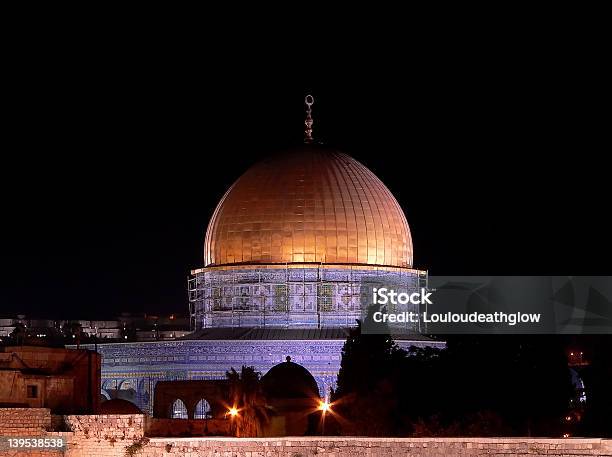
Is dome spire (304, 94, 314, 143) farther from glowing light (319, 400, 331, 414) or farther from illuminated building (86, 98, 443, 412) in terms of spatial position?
glowing light (319, 400, 331, 414)

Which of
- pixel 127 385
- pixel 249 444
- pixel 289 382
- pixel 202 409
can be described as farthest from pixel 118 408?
pixel 249 444

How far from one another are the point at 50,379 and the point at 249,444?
1325 cm

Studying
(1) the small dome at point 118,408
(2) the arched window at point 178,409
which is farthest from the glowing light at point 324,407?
(2) the arched window at point 178,409

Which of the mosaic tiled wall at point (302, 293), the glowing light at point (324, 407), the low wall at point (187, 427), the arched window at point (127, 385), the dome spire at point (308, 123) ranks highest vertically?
the dome spire at point (308, 123)

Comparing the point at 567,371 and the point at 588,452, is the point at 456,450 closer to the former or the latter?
the point at 588,452

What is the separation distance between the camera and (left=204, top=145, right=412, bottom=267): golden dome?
2584 inches

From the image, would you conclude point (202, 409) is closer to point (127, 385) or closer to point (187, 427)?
point (127, 385)

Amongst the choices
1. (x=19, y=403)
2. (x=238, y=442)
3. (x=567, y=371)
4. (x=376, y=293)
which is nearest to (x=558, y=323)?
(x=567, y=371)

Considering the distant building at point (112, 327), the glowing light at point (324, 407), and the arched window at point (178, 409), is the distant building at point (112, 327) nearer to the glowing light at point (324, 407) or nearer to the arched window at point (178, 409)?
the arched window at point (178, 409)

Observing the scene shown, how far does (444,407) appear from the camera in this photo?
48562 mm

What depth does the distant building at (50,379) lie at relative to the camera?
150ft

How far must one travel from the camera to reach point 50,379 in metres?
47.5

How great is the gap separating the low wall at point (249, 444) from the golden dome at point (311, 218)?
28.4 meters

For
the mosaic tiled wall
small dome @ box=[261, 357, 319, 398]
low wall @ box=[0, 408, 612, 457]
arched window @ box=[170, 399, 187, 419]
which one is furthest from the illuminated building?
low wall @ box=[0, 408, 612, 457]
